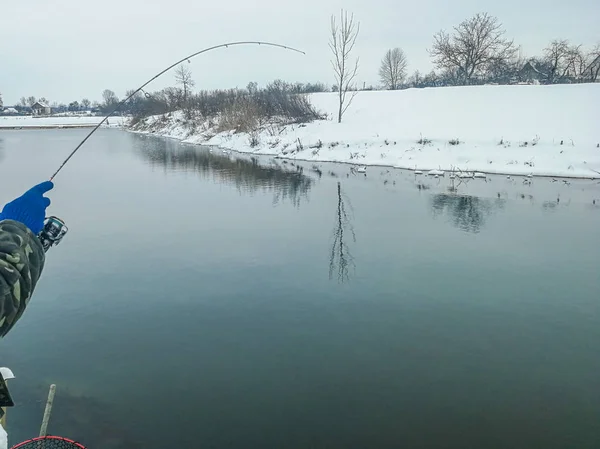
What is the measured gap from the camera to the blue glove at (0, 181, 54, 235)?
7.46 ft

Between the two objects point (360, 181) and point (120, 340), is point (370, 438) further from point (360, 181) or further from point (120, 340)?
point (360, 181)

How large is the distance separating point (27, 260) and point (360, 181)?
15721 mm

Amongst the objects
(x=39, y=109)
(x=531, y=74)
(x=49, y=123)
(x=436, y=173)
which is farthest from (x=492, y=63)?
(x=39, y=109)

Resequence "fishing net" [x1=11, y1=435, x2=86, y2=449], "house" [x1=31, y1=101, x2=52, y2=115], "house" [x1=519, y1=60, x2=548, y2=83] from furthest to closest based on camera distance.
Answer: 1. "house" [x1=31, y1=101, x2=52, y2=115]
2. "house" [x1=519, y1=60, x2=548, y2=83]
3. "fishing net" [x1=11, y1=435, x2=86, y2=449]

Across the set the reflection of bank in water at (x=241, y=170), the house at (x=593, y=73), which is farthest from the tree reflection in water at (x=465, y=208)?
the house at (x=593, y=73)

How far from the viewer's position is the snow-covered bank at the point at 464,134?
19.1 metres

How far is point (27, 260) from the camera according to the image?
6.59ft

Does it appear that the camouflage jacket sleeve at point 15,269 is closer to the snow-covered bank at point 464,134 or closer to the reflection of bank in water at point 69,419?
the reflection of bank in water at point 69,419

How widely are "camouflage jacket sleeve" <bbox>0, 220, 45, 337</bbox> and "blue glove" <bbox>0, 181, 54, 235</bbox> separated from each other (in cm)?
15

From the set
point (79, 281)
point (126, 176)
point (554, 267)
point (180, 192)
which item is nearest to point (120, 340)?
point (79, 281)

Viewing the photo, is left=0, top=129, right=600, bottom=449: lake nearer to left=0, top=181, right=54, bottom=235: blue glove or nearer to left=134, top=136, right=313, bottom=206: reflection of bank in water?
left=0, top=181, right=54, bottom=235: blue glove

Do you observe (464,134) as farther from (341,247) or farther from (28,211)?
(28,211)

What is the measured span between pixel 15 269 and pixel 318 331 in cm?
442

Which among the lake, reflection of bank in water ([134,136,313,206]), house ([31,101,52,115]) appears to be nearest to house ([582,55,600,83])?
reflection of bank in water ([134,136,313,206])
